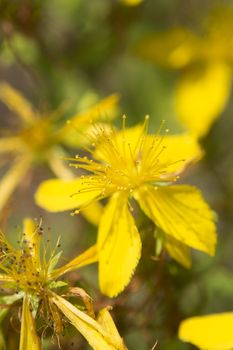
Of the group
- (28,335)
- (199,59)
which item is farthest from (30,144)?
(28,335)

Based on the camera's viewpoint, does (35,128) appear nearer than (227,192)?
Yes

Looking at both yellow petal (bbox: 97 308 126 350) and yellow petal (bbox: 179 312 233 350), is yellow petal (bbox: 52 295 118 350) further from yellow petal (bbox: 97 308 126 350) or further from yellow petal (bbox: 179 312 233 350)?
yellow petal (bbox: 179 312 233 350)

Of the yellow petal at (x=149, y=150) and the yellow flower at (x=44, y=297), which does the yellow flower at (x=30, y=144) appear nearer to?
the yellow petal at (x=149, y=150)

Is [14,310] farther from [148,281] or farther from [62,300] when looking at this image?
[148,281]

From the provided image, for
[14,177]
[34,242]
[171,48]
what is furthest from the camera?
[171,48]

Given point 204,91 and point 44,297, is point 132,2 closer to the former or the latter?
point 204,91

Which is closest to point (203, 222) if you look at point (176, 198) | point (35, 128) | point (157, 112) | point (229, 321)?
point (176, 198)
